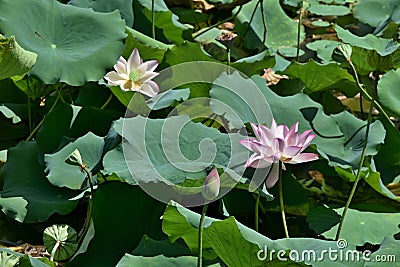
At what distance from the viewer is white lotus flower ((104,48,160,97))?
1744mm

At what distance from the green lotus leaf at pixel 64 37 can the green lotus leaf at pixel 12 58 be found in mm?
163

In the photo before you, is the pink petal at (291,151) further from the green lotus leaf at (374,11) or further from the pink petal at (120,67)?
the green lotus leaf at (374,11)

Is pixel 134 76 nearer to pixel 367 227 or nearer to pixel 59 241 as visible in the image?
pixel 59 241

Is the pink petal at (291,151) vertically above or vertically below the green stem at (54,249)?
above

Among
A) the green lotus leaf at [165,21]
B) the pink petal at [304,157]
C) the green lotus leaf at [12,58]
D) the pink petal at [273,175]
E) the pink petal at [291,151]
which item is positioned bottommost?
the green lotus leaf at [165,21]

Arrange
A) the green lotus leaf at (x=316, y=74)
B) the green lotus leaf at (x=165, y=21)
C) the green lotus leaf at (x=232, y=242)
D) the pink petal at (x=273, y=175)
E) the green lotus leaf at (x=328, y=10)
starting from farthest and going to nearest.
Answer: the green lotus leaf at (x=328, y=10)
the green lotus leaf at (x=165, y=21)
the green lotus leaf at (x=316, y=74)
the pink petal at (x=273, y=175)
the green lotus leaf at (x=232, y=242)

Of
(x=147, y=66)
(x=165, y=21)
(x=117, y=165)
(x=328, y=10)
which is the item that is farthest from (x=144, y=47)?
(x=328, y=10)

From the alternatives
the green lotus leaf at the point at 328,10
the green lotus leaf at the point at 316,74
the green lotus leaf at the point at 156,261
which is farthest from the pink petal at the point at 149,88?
the green lotus leaf at the point at 328,10

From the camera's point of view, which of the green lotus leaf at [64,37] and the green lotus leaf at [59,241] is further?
the green lotus leaf at [64,37]

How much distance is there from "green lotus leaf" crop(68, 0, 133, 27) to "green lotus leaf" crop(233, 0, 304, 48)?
1.74ft

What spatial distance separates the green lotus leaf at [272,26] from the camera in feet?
8.37

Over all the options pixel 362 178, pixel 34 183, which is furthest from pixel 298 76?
pixel 34 183

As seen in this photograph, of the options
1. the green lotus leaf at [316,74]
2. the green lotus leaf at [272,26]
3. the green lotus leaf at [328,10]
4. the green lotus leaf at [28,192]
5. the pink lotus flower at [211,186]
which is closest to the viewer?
the pink lotus flower at [211,186]

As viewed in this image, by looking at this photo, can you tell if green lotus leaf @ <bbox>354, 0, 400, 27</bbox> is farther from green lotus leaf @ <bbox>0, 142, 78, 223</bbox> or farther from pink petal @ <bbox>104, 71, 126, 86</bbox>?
green lotus leaf @ <bbox>0, 142, 78, 223</bbox>
